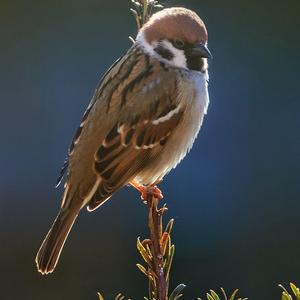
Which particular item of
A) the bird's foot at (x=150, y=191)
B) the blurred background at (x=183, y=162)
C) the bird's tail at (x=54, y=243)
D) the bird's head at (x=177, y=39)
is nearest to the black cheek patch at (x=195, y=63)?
the bird's head at (x=177, y=39)

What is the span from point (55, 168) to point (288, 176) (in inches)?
52.3

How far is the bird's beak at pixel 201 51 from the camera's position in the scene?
3.38 m

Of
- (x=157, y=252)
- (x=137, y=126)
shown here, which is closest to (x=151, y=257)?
(x=157, y=252)

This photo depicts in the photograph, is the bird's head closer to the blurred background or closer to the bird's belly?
the bird's belly

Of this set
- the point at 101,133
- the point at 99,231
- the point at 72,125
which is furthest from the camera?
the point at 72,125

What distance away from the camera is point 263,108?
610 centimetres

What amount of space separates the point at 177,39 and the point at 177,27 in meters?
0.06

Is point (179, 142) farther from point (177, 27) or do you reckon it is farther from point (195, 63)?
point (177, 27)

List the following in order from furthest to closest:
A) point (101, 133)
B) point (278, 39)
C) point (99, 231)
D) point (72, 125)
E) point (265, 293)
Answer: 1. point (278, 39)
2. point (72, 125)
3. point (99, 231)
4. point (265, 293)
5. point (101, 133)

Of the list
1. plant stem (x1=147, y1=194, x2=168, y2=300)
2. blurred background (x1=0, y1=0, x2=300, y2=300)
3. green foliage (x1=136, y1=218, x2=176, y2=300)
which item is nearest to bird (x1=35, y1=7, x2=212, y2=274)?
plant stem (x1=147, y1=194, x2=168, y2=300)

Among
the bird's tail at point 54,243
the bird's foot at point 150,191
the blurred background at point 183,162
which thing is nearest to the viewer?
the bird's foot at point 150,191

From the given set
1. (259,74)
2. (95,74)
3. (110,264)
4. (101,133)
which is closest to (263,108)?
(259,74)

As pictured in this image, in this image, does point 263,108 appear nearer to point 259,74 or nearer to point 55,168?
point 259,74

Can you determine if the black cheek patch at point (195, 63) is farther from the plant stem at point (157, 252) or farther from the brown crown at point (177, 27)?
the plant stem at point (157, 252)
